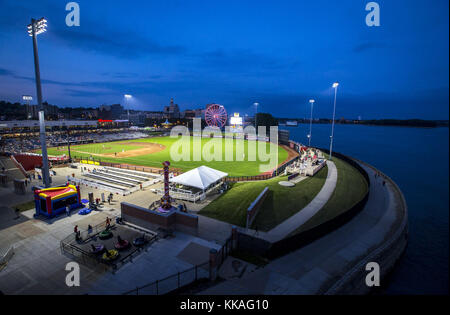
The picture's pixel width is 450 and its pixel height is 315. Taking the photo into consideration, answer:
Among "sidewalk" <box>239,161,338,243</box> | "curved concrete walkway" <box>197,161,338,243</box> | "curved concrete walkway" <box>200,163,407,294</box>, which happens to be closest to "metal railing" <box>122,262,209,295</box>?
"curved concrete walkway" <box>200,163,407,294</box>

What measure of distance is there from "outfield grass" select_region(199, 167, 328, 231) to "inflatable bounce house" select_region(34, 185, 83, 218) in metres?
12.5

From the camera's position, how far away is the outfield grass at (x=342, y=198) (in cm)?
1877

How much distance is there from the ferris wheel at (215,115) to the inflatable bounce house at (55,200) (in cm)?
3110

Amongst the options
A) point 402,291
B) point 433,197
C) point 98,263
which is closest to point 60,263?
point 98,263

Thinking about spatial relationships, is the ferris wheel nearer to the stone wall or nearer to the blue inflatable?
the blue inflatable

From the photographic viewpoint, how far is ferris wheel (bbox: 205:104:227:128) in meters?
49.0

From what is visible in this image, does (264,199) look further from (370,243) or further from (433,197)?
(433,197)

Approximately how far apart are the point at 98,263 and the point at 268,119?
11986cm

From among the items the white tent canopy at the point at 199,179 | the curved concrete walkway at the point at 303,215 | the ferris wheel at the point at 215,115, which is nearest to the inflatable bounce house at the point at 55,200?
the white tent canopy at the point at 199,179

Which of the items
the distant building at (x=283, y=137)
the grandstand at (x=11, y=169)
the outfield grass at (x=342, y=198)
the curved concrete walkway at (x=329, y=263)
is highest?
the distant building at (x=283, y=137)

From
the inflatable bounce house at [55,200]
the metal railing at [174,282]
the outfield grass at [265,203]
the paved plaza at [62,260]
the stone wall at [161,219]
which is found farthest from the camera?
the inflatable bounce house at [55,200]

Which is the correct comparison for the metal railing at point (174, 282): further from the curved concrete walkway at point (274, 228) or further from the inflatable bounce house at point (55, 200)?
the inflatable bounce house at point (55, 200)

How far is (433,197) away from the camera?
39344 mm
